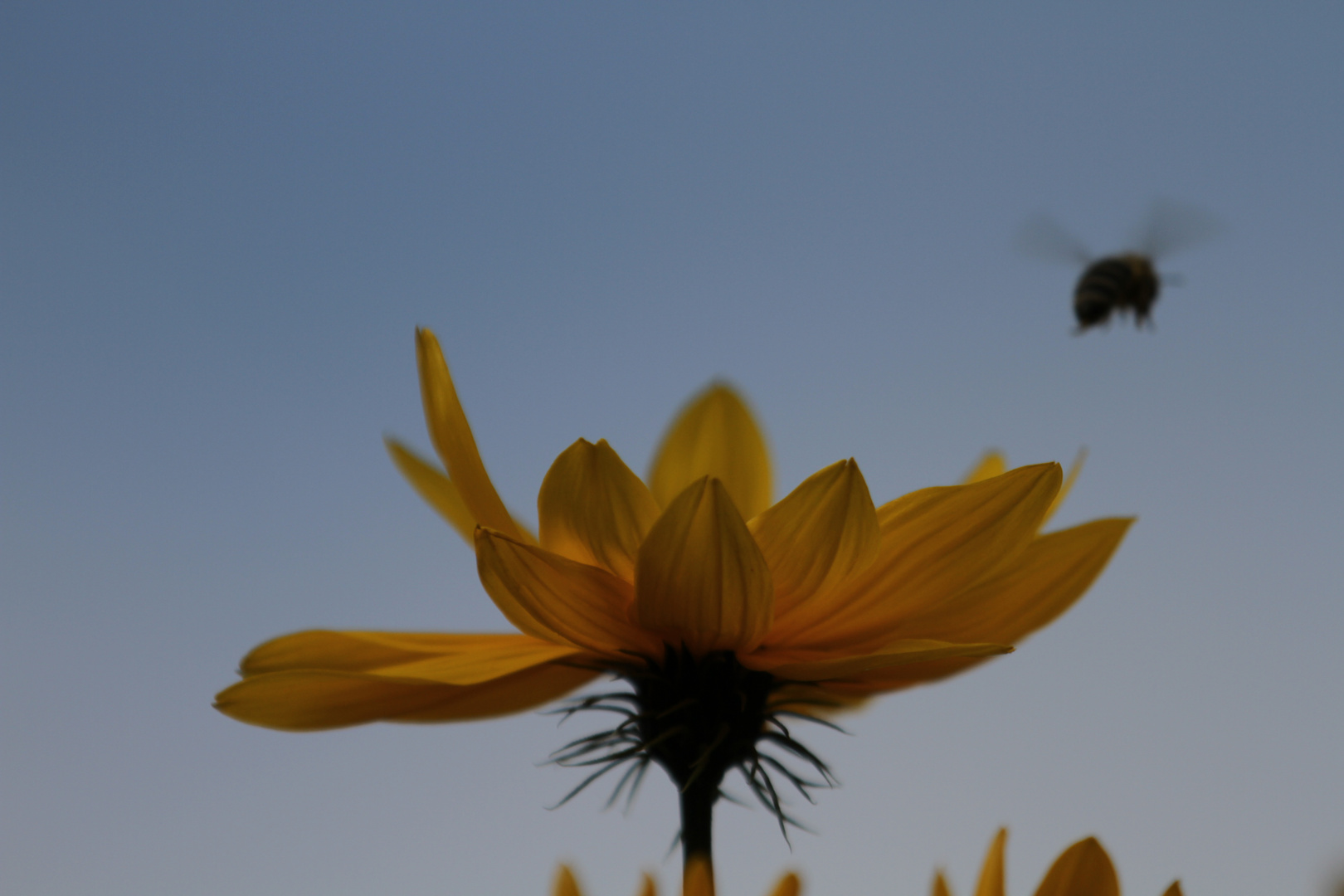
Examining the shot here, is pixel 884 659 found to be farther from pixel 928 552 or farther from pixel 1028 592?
pixel 1028 592

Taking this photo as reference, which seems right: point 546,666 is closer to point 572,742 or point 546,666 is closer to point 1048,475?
point 572,742

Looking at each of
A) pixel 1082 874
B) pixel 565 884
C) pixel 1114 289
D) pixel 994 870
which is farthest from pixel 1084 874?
pixel 1114 289

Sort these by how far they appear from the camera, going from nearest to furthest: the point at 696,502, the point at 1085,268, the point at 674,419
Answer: the point at 696,502
the point at 674,419
the point at 1085,268

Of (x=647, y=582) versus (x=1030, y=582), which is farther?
(x=1030, y=582)

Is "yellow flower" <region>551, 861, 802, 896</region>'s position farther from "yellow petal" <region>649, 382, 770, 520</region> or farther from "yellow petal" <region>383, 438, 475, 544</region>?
"yellow petal" <region>649, 382, 770, 520</region>

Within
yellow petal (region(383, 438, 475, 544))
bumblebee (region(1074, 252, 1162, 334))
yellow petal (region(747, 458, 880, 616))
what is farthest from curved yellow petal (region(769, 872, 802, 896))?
bumblebee (region(1074, 252, 1162, 334))

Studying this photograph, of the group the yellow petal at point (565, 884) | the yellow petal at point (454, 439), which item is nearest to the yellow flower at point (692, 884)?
the yellow petal at point (565, 884)

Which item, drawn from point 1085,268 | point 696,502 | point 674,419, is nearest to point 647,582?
point 696,502

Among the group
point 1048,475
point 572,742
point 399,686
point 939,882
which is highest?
point 1048,475
